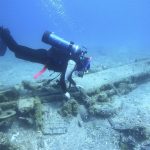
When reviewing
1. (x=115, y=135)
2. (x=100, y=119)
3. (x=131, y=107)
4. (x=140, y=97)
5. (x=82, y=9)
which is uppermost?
(x=82, y=9)

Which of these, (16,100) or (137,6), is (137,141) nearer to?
(16,100)

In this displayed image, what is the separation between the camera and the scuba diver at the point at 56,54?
6.89m

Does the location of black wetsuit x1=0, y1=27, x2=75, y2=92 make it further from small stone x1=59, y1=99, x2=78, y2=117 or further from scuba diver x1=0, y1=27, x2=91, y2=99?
small stone x1=59, y1=99, x2=78, y2=117

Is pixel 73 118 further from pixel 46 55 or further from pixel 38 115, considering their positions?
pixel 46 55

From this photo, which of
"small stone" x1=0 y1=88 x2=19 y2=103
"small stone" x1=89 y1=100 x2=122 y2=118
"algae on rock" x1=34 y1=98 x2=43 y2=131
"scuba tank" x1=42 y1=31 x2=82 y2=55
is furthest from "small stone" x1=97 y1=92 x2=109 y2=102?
"small stone" x1=0 y1=88 x2=19 y2=103

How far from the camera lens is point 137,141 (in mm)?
6336

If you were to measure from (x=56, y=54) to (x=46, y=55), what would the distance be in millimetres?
322

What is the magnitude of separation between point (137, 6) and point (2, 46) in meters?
132

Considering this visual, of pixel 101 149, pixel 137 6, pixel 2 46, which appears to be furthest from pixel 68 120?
pixel 137 6

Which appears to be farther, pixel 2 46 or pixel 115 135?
pixel 2 46

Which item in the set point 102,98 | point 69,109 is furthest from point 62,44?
point 102,98

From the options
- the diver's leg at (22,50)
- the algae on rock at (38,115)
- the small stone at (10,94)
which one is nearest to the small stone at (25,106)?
the algae on rock at (38,115)

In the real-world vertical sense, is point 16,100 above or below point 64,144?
above

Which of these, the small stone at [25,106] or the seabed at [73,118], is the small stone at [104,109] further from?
the small stone at [25,106]
